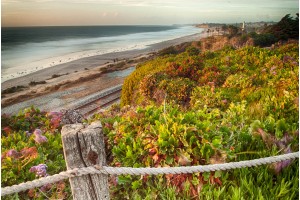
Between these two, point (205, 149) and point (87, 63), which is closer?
point (205, 149)

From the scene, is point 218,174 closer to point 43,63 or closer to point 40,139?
point 40,139

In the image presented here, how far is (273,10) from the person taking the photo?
15.0 ft

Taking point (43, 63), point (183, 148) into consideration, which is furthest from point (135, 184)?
point (43, 63)

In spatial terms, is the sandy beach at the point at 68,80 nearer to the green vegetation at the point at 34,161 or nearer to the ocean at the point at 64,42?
the ocean at the point at 64,42

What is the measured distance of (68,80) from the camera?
410 cm

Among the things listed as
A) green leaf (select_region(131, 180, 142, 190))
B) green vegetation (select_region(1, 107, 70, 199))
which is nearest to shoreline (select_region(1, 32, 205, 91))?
green vegetation (select_region(1, 107, 70, 199))

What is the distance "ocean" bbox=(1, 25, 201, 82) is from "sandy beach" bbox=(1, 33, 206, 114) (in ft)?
0.25

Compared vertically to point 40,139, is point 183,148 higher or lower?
higher

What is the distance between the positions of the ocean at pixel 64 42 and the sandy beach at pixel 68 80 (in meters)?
0.08

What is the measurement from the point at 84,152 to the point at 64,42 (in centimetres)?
317

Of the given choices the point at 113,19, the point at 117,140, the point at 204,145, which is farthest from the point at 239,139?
the point at 113,19

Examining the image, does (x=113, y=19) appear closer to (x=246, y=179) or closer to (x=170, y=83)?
(x=170, y=83)

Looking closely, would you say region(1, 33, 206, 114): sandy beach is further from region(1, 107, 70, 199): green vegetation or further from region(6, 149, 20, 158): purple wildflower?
region(6, 149, 20, 158): purple wildflower

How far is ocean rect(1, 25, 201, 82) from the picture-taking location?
378cm
